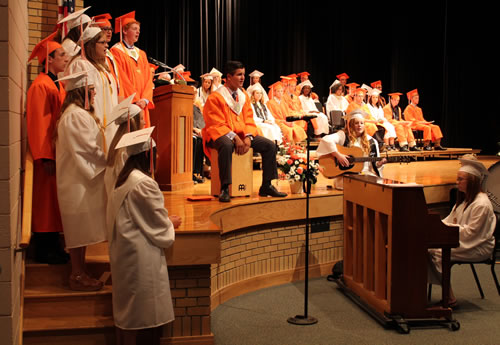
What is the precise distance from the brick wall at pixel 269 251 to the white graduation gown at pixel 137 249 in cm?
153

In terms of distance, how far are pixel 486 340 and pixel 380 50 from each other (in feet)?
39.0

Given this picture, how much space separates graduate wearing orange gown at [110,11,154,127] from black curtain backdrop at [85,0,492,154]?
5.31 m

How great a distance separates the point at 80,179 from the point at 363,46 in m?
12.5

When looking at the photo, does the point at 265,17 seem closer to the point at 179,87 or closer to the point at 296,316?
the point at 179,87

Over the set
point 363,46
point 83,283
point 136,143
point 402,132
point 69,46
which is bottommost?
point 83,283

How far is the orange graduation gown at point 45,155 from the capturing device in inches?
145

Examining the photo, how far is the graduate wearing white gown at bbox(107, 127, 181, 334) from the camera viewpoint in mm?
3197

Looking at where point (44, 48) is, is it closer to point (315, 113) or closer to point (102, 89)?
point (102, 89)

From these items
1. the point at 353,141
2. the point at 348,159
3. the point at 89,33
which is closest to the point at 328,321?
the point at 348,159

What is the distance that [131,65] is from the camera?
5.55 metres

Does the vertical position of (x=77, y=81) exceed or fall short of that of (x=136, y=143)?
it exceeds it

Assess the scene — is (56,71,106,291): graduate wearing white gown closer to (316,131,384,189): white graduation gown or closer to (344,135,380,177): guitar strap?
(316,131,384,189): white graduation gown

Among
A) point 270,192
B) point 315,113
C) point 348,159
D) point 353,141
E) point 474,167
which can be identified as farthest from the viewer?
point 315,113

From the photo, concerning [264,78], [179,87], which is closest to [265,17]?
[264,78]
